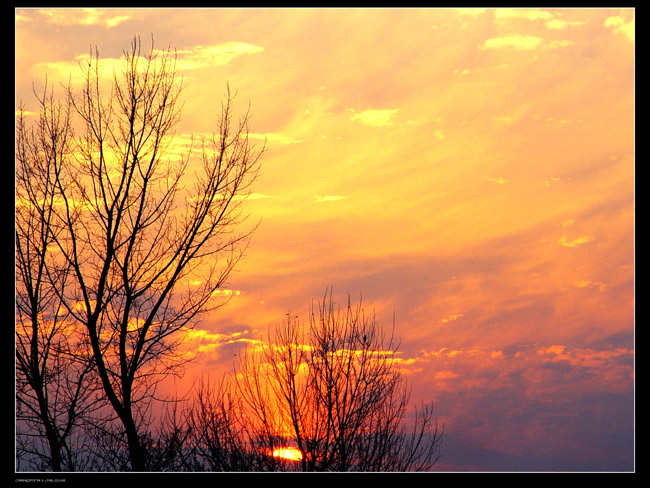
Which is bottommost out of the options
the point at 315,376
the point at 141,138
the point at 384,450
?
the point at 384,450

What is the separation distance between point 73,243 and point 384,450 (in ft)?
21.6

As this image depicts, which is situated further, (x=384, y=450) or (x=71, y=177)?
(x=384, y=450)

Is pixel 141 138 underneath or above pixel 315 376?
above

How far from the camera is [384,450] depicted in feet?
39.8
